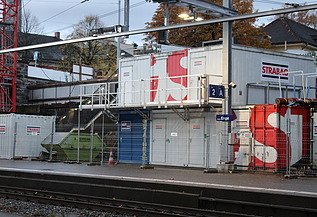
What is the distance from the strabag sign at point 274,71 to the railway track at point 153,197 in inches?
475

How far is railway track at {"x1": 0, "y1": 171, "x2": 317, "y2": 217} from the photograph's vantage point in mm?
12031

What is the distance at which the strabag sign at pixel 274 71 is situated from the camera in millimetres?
25656

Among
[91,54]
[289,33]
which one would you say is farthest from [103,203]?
[91,54]

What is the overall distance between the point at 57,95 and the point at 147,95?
61.5 ft

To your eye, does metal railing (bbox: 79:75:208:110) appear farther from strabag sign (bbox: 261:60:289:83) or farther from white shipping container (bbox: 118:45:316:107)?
strabag sign (bbox: 261:60:289:83)

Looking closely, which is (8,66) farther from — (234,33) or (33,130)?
(234,33)

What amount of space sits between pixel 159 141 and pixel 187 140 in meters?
1.78

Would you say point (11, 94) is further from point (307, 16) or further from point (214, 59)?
point (307, 16)

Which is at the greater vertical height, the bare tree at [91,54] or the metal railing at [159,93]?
the bare tree at [91,54]

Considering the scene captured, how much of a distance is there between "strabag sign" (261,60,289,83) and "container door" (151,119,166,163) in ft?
17.2

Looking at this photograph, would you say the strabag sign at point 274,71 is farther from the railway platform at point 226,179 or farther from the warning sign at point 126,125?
the warning sign at point 126,125

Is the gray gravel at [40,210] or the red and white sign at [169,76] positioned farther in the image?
the red and white sign at [169,76]

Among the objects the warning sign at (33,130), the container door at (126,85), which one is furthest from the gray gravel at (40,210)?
the warning sign at (33,130)

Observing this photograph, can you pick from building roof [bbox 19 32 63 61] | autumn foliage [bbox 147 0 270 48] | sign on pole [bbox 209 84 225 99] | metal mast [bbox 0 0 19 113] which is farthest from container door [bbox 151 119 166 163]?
building roof [bbox 19 32 63 61]
